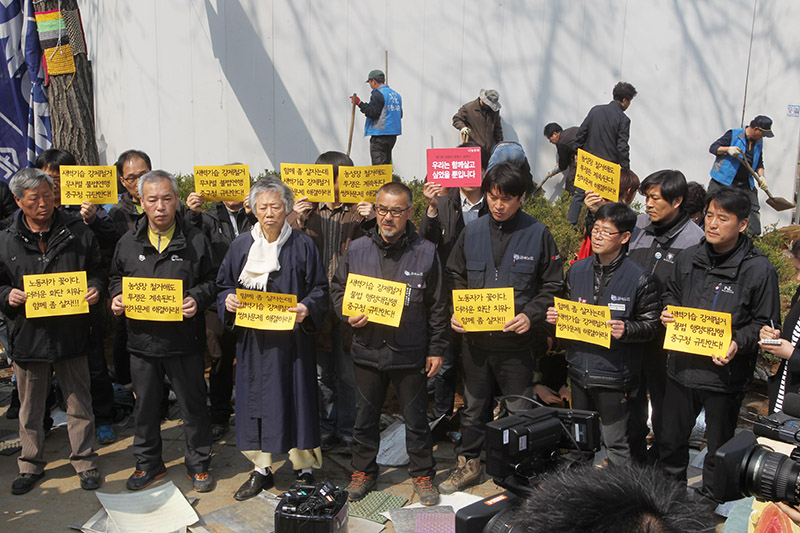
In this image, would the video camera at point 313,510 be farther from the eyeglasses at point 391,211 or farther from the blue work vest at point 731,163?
the blue work vest at point 731,163

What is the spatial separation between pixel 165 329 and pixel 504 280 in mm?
2340

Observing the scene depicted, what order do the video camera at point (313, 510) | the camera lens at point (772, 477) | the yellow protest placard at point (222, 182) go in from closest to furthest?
the camera lens at point (772, 477) < the video camera at point (313, 510) < the yellow protest placard at point (222, 182)

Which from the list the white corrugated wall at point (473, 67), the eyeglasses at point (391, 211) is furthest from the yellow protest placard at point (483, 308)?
the white corrugated wall at point (473, 67)

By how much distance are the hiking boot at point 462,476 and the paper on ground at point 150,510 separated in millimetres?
1674

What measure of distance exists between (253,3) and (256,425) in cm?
810

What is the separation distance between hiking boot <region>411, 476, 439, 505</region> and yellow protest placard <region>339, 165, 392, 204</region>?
207 cm

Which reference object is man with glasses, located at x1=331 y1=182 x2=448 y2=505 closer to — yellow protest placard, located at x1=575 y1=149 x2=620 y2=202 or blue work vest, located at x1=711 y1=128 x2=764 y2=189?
yellow protest placard, located at x1=575 y1=149 x2=620 y2=202

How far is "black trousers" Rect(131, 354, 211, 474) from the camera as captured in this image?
468 centimetres

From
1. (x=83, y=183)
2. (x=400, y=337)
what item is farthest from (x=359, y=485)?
(x=83, y=183)

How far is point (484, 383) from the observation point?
4.64m

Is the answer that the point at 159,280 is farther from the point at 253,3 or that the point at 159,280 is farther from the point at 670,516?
the point at 253,3

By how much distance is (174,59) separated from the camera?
35.9 ft

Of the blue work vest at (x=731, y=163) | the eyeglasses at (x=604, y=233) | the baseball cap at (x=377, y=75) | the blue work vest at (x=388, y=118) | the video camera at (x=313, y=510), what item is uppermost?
the baseball cap at (x=377, y=75)

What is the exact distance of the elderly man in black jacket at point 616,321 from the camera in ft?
13.7
